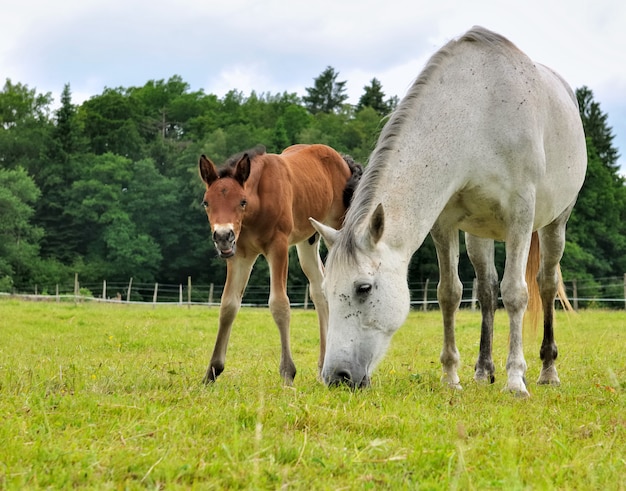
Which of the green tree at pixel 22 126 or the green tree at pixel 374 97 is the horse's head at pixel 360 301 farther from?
the green tree at pixel 374 97

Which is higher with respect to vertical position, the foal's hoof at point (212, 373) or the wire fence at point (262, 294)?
the foal's hoof at point (212, 373)

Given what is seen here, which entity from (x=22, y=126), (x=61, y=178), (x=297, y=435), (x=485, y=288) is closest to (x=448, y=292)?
(x=485, y=288)

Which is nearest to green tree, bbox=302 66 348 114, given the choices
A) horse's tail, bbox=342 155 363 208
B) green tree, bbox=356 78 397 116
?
green tree, bbox=356 78 397 116

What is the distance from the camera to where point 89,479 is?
223cm

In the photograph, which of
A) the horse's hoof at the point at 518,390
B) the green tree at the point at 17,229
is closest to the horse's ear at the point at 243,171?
the horse's hoof at the point at 518,390

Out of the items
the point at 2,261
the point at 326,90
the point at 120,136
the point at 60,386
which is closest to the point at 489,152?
the point at 60,386

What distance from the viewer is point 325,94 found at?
81812 mm

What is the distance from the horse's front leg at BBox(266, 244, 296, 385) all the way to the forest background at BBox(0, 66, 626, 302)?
33.2 meters

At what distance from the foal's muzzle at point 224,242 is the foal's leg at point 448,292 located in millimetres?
1777

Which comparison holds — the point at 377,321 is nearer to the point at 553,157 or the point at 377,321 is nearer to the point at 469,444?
the point at 469,444

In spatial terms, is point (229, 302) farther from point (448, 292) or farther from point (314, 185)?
point (448, 292)

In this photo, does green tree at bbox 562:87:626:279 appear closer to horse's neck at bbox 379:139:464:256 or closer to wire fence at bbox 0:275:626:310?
wire fence at bbox 0:275:626:310

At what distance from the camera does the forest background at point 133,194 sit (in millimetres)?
46750

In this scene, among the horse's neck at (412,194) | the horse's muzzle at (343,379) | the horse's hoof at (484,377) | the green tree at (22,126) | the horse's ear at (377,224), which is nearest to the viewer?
the horse's muzzle at (343,379)
